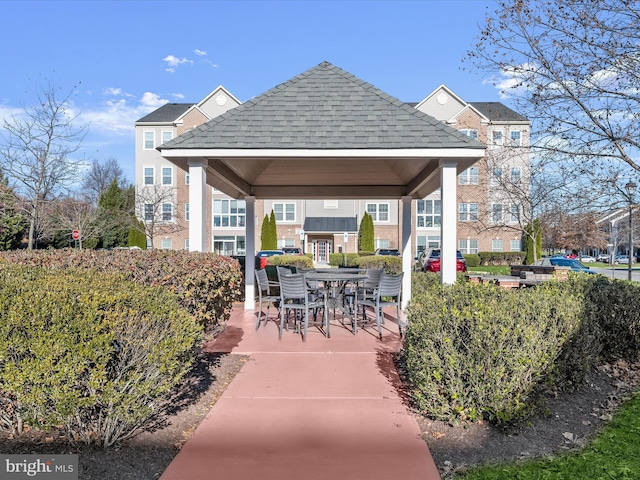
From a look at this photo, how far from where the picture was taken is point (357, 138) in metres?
7.12

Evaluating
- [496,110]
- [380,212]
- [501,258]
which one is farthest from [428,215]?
[496,110]

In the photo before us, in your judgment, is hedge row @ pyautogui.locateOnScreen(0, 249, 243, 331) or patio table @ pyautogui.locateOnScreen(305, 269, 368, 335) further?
patio table @ pyautogui.locateOnScreen(305, 269, 368, 335)

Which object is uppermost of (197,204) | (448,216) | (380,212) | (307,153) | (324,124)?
(380,212)

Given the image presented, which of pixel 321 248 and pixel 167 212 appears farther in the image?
pixel 321 248

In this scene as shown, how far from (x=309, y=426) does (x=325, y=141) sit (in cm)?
459

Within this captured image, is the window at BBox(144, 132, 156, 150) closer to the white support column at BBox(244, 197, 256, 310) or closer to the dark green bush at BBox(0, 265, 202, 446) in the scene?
the white support column at BBox(244, 197, 256, 310)

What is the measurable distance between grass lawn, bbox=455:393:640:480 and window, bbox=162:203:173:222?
34744mm

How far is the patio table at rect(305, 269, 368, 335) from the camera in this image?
7.72 m

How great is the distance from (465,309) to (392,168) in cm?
629

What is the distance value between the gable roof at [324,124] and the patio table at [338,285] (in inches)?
90.8

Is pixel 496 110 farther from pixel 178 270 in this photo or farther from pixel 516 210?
pixel 178 270

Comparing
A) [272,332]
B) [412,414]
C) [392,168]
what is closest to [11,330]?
[412,414]

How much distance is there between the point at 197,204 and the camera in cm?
706

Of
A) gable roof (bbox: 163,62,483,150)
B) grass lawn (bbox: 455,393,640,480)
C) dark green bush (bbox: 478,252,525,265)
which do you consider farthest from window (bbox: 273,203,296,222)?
grass lawn (bbox: 455,393,640,480)
